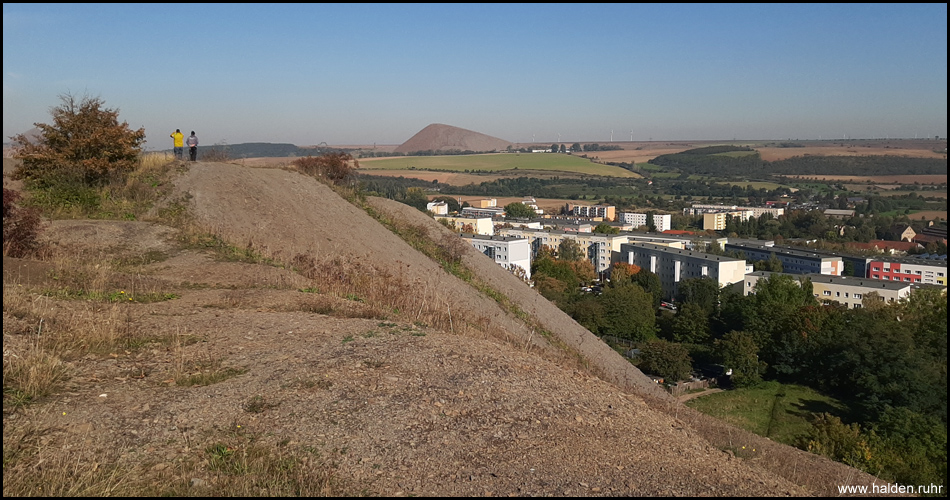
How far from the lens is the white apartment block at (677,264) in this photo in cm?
3719

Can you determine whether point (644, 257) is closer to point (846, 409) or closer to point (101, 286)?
point (846, 409)

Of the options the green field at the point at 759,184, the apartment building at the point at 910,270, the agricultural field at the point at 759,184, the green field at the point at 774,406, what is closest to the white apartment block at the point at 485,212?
the apartment building at the point at 910,270

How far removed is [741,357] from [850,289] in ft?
41.8

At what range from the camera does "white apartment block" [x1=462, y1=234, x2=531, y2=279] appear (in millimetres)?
36188

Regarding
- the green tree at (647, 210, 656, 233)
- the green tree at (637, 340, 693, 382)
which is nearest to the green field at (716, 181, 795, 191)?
the green tree at (647, 210, 656, 233)

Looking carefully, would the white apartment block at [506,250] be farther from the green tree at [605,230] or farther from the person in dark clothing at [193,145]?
the person in dark clothing at [193,145]

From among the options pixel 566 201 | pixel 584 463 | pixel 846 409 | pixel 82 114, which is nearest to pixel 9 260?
pixel 82 114

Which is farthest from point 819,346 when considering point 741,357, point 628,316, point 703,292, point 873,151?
point 873,151

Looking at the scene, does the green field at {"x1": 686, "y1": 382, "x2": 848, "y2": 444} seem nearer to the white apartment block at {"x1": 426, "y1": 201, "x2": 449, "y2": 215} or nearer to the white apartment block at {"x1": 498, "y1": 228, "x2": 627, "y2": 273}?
the white apartment block at {"x1": 498, "y1": 228, "x2": 627, "y2": 273}

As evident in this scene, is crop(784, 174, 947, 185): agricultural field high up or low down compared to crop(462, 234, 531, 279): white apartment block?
up

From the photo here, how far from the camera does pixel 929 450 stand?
11195 millimetres

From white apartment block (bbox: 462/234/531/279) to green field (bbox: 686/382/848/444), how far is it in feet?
58.1

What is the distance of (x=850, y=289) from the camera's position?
3089 centimetres

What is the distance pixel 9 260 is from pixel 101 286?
5.89ft
